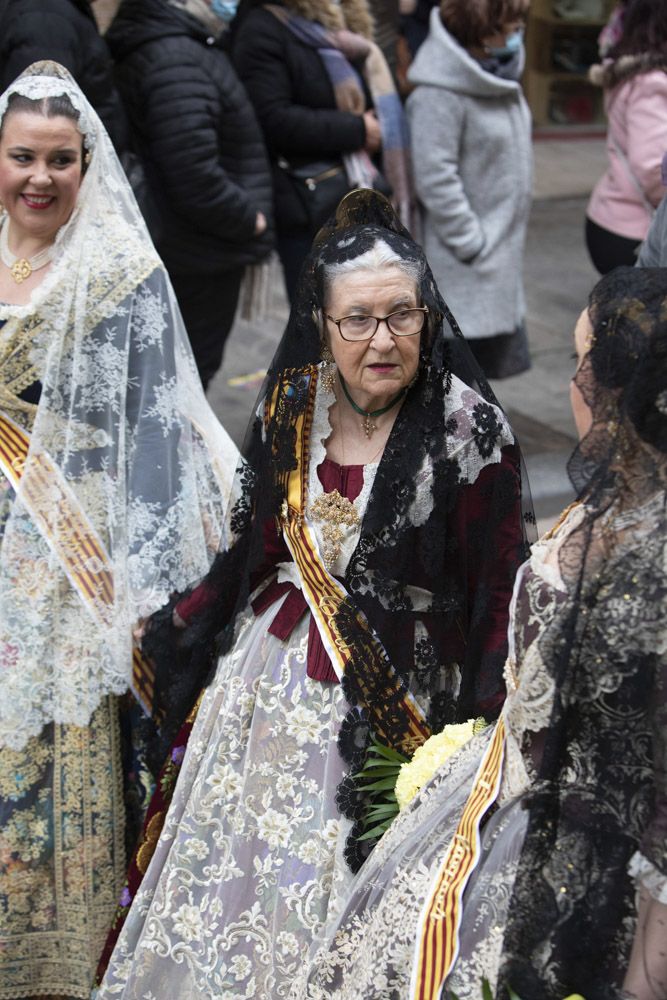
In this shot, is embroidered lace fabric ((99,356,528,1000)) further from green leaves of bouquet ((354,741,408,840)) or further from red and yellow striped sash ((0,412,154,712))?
red and yellow striped sash ((0,412,154,712))

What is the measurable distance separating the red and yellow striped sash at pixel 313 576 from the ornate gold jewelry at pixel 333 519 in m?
0.02

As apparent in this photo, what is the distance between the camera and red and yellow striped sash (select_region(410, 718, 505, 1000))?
2.21 m

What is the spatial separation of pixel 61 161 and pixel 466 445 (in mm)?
1259

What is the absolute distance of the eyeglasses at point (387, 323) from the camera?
2.82 meters

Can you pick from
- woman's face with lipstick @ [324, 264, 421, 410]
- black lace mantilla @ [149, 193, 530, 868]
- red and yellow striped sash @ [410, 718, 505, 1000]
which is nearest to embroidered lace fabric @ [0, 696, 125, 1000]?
black lace mantilla @ [149, 193, 530, 868]

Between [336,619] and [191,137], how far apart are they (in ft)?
8.52

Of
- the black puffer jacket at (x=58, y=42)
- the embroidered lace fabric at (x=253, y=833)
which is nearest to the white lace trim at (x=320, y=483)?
the embroidered lace fabric at (x=253, y=833)

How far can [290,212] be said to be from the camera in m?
5.58

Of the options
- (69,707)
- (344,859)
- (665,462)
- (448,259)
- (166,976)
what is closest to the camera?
(665,462)

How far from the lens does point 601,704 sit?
2002mm

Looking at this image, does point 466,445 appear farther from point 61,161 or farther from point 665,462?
point 61,161

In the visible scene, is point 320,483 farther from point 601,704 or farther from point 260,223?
point 260,223

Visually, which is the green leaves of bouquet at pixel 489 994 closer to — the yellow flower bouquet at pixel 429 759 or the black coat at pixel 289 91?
the yellow flower bouquet at pixel 429 759

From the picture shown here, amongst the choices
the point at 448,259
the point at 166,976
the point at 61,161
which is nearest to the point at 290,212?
the point at 448,259
